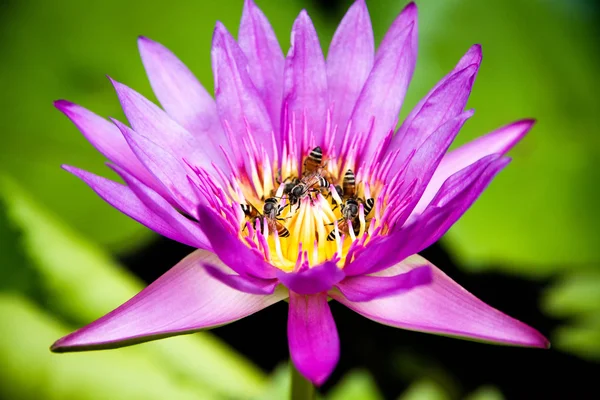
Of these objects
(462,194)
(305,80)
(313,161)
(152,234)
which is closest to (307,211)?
(313,161)

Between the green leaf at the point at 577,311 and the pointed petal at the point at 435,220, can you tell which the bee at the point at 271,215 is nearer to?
the pointed petal at the point at 435,220

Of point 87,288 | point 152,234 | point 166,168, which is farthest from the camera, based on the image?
point 152,234

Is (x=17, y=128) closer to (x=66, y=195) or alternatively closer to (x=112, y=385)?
(x=66, y=195)

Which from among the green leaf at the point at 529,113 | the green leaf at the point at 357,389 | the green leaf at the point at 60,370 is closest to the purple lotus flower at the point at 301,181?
the green leaf at the point at 60,370

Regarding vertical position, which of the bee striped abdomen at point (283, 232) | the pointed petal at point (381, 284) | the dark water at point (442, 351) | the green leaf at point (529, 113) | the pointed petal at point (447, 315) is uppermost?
the pointed petal at point (381, 284)

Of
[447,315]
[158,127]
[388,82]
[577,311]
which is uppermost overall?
[158,127]

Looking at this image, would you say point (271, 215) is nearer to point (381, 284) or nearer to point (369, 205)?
point (369, 205)

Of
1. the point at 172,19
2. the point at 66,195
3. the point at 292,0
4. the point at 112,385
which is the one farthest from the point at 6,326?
the point at 292,0
